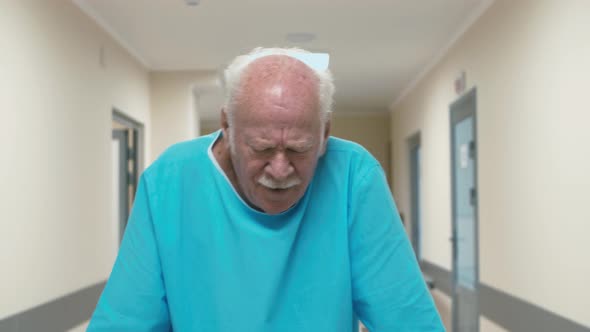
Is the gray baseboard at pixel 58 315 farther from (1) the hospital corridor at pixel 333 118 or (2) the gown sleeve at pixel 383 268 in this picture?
(2) the gown sleeve at pixel 383 268

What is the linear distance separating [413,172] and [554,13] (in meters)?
5.16

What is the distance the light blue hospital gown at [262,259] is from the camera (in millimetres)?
1086

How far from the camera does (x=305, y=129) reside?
97 cm

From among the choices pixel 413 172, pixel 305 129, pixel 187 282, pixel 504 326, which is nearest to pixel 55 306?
pixel 504 326

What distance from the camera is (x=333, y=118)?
206 inches

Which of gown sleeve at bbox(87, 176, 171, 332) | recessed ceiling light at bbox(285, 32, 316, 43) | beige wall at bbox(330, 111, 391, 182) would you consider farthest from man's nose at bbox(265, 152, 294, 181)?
beige wall at bbox(330, 111, 391, 182)

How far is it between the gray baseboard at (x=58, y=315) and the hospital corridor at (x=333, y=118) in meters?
0.02

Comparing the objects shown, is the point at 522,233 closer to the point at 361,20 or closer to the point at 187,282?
the point at 361,20

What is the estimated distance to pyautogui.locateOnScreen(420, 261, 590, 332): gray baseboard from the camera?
10.8 ft

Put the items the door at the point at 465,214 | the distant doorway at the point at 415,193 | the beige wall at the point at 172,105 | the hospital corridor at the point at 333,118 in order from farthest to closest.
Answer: the distant doorway at the point at 415,193, the beige wall at the point at 172,105, the door at the point at 465,214, the hospital corridor at the point at 333,118

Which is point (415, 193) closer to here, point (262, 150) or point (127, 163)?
point (127, 163)

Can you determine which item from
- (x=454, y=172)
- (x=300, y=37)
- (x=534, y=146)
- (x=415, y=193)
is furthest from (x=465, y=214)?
(x=415, y=193)

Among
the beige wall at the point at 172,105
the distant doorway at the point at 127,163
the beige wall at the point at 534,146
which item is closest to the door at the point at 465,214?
the beige wall at the point at 534,146

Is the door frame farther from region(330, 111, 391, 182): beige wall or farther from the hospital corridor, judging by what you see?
region(330, 111, 391, 182): beige wall
